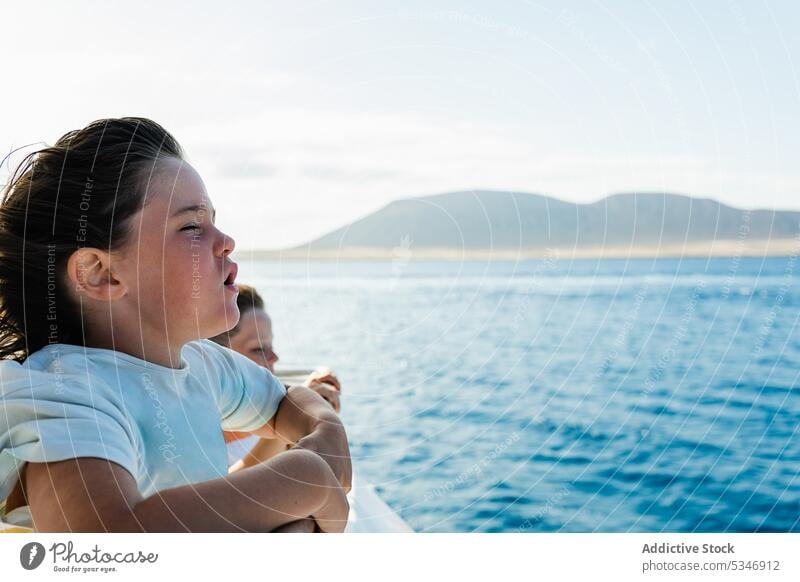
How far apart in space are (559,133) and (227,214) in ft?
1.95

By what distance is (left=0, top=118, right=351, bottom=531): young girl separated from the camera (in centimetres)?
40

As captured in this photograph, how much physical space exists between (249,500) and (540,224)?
8398mm

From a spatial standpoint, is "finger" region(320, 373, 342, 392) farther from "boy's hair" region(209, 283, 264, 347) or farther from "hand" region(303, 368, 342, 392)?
"boy's hair" region(209, 283, 264, 347)

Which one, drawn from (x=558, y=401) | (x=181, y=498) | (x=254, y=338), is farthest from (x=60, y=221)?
(x=558, y=401)

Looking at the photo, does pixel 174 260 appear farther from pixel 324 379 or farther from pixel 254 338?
pixel 254 338

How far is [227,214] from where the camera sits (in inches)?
30.5

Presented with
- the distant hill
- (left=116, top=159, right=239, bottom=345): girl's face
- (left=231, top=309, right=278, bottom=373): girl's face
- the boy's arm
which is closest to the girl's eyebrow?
(left=116, top=159, right=239, bottom=345): girl's face

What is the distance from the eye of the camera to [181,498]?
1.24ft

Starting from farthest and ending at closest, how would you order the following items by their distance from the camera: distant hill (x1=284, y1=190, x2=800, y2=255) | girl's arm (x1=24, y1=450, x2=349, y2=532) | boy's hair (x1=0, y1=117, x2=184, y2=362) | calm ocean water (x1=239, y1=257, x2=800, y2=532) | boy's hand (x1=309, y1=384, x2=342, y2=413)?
1. calm ocean water (x1=239, y1=257, x2=800, y2=532)
2. distant hill (x1=284, y1=190, x2=800, y2=255)
3. boy's hand (x1=309, y1=384, x2=342, y2=413)
4. boy's hair (x1=0, y1=117, x2=184, y2=362)
5. girl's arm (x1=24, y1=450, x2=349, y2=532)

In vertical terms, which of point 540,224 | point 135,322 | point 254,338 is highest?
point 135,322

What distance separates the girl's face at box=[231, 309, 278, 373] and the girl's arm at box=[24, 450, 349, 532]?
0.61m

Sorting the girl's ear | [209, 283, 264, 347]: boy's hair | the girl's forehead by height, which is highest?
the girl's forehead
